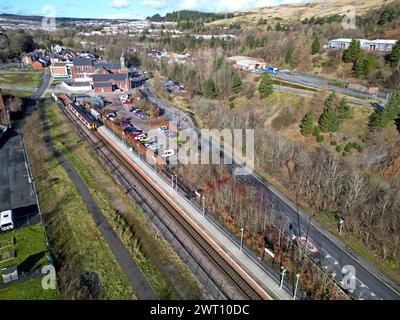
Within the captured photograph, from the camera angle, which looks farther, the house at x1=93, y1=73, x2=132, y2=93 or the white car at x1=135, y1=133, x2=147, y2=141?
the house at x1=93, y1=73, x2=132, y2=93

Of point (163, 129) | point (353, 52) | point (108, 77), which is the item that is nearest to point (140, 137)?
point (163, 129)

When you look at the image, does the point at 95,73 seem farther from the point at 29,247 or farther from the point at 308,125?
the point at 29,247

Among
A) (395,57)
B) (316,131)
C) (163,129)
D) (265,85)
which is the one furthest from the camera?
(265,85)

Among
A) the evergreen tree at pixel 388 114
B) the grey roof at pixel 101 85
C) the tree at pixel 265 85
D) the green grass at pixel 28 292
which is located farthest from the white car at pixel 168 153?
the grey roof at pixel 101 85

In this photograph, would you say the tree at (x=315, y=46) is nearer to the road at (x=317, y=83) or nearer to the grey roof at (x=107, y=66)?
the road at (x=317, y=83)

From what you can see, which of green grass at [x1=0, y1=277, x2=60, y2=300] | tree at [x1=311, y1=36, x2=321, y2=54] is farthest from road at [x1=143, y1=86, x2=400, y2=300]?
tree at [x1=311, y1=36, x2=321, y2=54]

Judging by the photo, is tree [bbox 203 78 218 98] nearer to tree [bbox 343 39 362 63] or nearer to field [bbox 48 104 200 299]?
tree [bbox 343 39 362 63]
